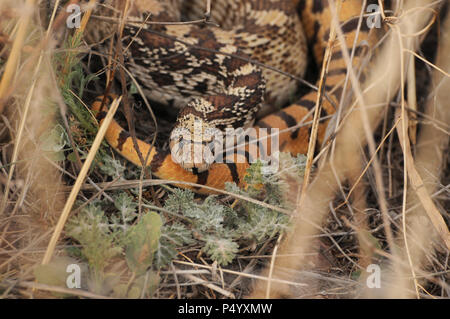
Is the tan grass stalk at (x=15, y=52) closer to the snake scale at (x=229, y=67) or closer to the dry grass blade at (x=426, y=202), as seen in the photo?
the snake scale at (x=229, y=67)

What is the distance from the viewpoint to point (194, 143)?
261 cm

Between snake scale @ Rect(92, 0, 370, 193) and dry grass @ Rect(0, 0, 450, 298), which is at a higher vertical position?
snake scale @ Rect(92, 0, 370, 193)

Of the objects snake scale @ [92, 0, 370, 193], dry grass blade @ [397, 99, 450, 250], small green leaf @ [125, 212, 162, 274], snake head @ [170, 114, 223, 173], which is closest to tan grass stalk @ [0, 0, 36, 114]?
small green leaf @ [125, 212, 162, 274]

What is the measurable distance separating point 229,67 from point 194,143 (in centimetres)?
91

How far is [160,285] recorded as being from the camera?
1.95 metres

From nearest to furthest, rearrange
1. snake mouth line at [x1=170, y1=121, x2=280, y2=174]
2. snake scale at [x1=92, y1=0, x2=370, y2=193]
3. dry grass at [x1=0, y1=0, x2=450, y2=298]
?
dry grass at [x1=0, y1=0, x2=450, y2=298], snake mouth line at [x1=170, y1=121, x2=280, y2=174], snake scale at [x1=92, y1=0, x2=370, y2=193]

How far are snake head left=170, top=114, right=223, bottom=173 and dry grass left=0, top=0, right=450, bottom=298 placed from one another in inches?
10.1

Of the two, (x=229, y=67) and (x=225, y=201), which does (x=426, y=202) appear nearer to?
(x=225, y=201)

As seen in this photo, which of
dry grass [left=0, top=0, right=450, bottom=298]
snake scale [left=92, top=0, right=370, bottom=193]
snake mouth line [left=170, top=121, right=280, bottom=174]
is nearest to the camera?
dry grass [left=0, top=0, right=450, bottom=298]

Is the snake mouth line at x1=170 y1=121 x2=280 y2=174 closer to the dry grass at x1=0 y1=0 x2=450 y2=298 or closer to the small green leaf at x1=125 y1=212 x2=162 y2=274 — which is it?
the dry grass at x1=0 y1=0 x2=450 y2=298

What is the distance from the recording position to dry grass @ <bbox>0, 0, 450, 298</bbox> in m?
1.92

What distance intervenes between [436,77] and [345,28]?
0.87 metres
